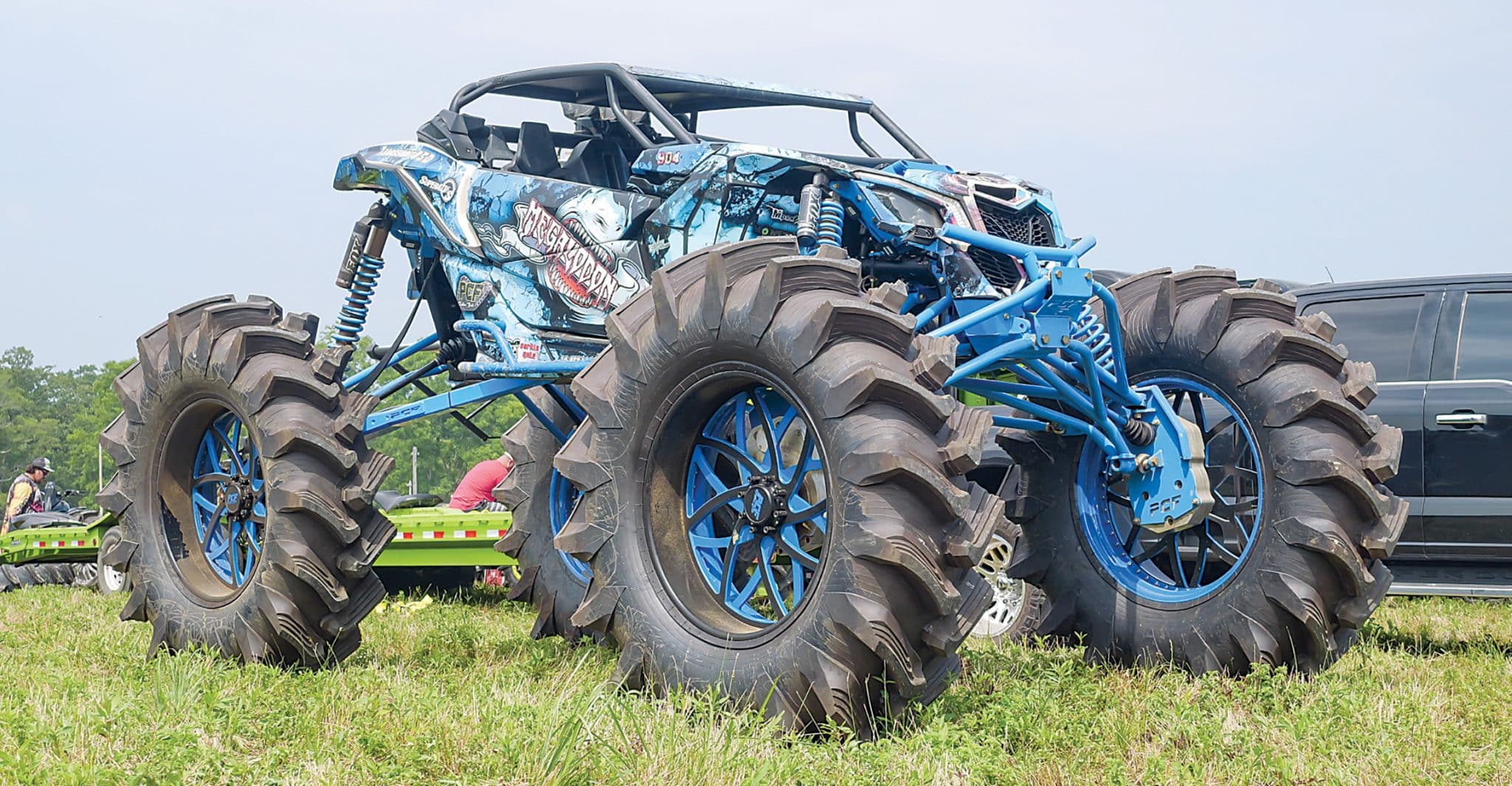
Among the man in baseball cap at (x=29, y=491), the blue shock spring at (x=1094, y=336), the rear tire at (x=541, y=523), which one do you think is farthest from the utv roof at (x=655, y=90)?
the man in baseball cap at (x=29, y=491)

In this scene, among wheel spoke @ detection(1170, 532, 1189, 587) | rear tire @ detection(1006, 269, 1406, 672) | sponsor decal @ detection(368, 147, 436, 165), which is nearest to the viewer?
rear tire @ detection(1006, 269, 1406, 672)

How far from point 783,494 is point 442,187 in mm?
3052

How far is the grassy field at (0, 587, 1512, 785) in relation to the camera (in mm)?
3955

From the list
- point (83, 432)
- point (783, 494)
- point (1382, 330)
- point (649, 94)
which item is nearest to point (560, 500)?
point (649, 94)

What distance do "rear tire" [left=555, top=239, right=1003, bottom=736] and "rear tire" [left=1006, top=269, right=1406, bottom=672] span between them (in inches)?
55.2

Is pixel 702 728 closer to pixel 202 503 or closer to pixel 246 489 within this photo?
pixel 246 489

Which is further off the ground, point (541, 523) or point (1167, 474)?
point (1167, 474)

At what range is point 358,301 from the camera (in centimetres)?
764

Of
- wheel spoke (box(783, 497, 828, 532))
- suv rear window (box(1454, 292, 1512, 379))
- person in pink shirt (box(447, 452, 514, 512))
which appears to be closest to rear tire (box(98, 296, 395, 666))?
wheel spoke (box(783, 497, 828, 532))

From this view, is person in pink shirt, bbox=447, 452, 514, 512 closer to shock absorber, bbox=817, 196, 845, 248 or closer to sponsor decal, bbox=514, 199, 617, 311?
sponsor decal, bbox=514, 199, 617, 311

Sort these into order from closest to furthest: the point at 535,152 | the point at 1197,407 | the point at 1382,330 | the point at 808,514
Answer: the point at 808,514 < the point at 1197,407 < the point at 535,152 < the point at 1382,330

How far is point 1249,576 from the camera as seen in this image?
5641mm

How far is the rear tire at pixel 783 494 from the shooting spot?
171 inches

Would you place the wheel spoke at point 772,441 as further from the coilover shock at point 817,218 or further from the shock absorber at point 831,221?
the shock absorber at point 831,221
